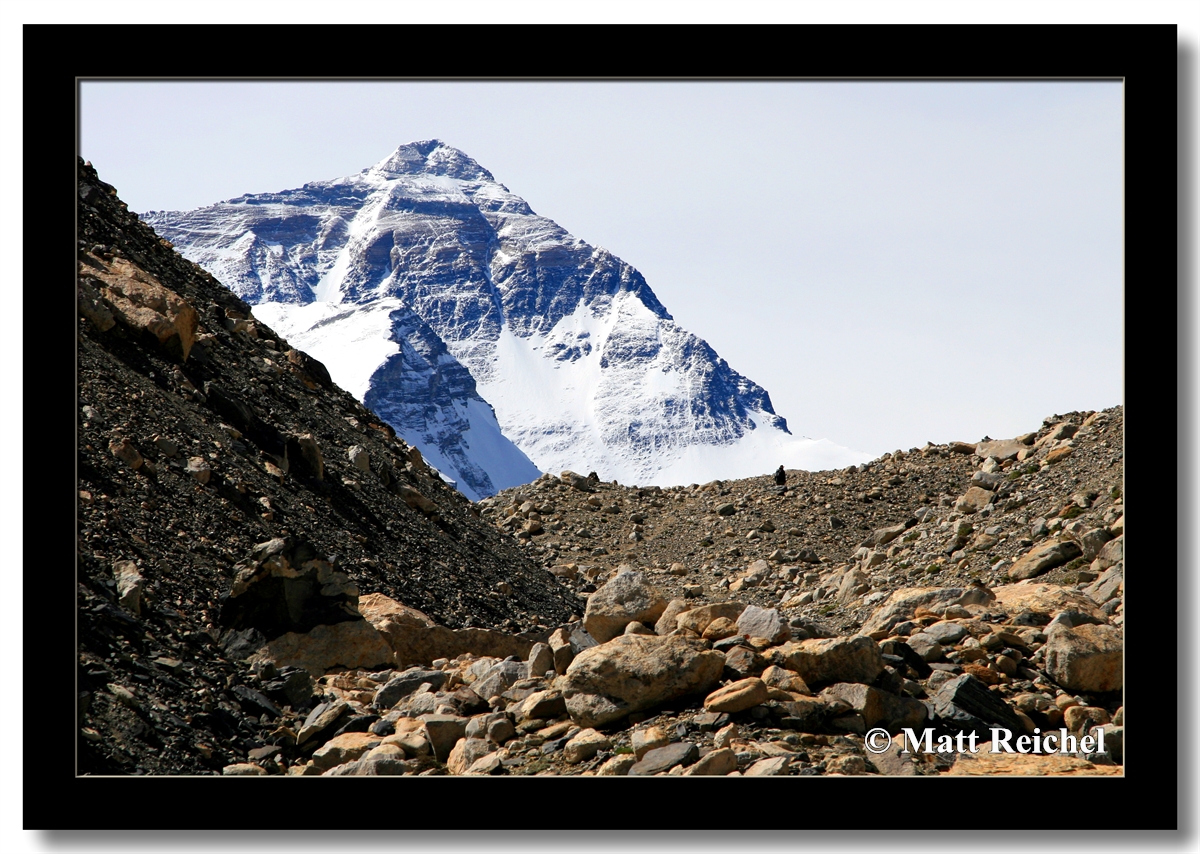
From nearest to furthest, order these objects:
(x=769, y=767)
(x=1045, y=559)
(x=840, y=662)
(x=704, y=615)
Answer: (x=769, y=767)
(x=840, y=662)
(x=704, y=615)
(x=1045, y=559)

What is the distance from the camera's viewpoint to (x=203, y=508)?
1296 cm

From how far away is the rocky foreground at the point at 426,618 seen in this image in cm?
782

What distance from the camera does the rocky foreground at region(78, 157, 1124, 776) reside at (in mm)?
7816

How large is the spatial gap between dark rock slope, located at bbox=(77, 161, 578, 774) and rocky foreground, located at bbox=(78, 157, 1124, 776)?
5 cm

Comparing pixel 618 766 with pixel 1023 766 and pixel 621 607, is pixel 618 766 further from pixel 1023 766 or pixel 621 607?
pixel 1023 766

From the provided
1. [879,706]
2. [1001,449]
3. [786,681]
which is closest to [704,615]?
[786,681]

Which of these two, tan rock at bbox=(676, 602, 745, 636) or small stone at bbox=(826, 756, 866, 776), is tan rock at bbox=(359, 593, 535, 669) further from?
small stone at bbox=(826, 756, 866, 776)

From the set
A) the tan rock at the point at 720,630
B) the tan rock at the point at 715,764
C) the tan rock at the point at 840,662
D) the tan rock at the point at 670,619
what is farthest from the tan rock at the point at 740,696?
the tan rock at the point at 670,619

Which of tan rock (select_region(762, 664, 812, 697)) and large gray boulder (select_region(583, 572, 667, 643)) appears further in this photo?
large gray boulder (select_region(583, 572, 667, 643))

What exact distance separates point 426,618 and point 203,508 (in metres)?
3.32

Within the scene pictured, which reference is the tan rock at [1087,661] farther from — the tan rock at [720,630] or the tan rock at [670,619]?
the tan rock at [670,619]

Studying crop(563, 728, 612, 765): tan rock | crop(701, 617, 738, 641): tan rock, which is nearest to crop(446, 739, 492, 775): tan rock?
crop(563, 728, 612, 765): tan rock
